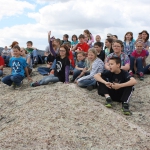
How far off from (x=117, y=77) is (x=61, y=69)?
226cm

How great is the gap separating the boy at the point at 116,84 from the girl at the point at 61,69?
177 cm

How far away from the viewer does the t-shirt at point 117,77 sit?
574 cm

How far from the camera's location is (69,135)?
14.0ft

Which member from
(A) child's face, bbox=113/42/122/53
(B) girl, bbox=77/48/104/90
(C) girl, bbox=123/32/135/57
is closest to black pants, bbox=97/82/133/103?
(B) girl, bbox=77/48/104/90

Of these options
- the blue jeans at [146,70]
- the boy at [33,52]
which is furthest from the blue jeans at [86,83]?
the boy at [33,52]

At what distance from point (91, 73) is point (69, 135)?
311cm

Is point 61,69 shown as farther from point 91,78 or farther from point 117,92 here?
point 117,92

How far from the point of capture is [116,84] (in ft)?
18.4

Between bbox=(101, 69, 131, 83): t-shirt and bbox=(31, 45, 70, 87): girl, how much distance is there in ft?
5.88

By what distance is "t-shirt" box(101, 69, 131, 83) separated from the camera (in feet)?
18.8

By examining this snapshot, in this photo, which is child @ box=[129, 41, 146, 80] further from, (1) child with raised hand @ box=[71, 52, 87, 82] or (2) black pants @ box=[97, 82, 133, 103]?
(2) black pants @ box=[97, 82, 133, 103]

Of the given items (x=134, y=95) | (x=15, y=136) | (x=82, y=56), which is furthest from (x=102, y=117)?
(x=82, y=56)

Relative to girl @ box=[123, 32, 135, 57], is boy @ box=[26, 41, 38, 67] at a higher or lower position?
lower

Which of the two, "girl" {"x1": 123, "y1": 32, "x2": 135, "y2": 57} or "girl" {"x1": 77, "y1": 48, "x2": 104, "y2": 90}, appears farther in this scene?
"girl" {"x1": 123, "y1": 32, "x2": 135, "y2": 57}
